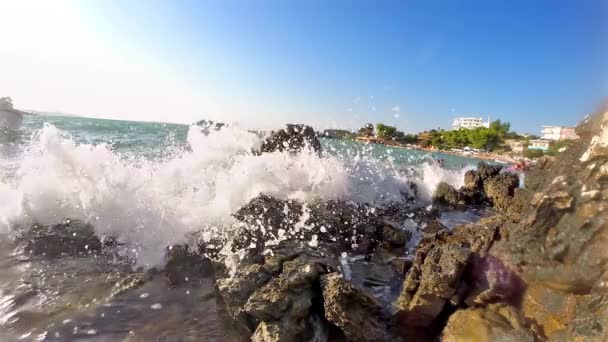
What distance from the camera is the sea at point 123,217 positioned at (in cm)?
376

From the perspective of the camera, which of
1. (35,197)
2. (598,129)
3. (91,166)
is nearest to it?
(598,129)

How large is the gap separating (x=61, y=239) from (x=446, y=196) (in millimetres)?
12203

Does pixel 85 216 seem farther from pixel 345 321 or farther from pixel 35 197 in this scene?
pixel 345 321

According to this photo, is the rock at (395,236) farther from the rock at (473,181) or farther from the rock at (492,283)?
the rock at (473,181)

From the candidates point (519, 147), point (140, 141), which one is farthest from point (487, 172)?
point (519, 147)

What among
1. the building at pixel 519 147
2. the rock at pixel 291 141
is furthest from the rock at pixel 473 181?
the building at pixel 519 147

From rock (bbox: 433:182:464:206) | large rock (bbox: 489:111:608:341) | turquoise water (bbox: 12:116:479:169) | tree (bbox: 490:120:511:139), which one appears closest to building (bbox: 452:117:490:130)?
Answer: tree (bbox: 490:120:511:139)

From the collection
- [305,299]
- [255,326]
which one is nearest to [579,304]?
[305,299]

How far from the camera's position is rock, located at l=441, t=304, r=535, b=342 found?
9.50ft

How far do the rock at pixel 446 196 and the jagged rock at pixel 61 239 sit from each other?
37.8 ft

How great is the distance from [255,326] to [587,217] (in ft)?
11.2

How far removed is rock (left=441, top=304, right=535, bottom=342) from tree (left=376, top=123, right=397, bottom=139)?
4265 inches

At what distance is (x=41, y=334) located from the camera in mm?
3457

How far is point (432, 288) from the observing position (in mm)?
3531
